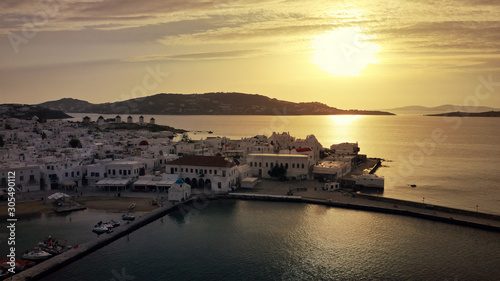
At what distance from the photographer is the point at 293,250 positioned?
81.5 ft

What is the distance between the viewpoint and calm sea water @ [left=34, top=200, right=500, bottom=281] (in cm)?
2175

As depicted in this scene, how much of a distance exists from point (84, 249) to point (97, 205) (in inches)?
398

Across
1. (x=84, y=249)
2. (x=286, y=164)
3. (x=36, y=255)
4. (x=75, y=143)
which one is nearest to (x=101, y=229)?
(x=84, y=249)

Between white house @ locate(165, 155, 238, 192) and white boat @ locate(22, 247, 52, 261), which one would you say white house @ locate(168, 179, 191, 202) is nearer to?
white house @ locate(165, 155, 238, 192)

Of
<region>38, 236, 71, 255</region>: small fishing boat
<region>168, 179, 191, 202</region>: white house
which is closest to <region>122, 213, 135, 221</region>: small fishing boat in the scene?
<region>38, 236, 71, 255</region>: small fishing boat

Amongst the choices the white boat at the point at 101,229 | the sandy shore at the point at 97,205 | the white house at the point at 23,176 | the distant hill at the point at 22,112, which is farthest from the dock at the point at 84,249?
the distant hill at the point at 22,112

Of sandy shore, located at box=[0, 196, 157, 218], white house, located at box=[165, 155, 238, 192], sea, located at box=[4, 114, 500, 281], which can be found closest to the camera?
sea, located at box=[4, 114, 500, 281]

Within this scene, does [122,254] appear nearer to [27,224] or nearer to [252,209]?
[27,224]

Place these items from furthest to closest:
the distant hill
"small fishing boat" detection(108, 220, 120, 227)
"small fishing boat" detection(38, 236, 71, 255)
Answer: the distant hill, "small fishing boat" detection(108, 220, 120, 227), "small fishing boat" detection(38, 236, 71, 255)

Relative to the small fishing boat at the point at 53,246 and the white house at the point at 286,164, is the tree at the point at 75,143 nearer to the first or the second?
the white house at the point at 286,164

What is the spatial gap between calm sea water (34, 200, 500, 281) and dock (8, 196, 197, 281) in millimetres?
439

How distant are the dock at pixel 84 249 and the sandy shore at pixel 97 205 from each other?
5.97 ft

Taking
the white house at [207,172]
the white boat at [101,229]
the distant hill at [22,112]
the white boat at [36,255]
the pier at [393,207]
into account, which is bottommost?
the white boat at [36,255]

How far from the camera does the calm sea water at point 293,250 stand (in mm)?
21750
